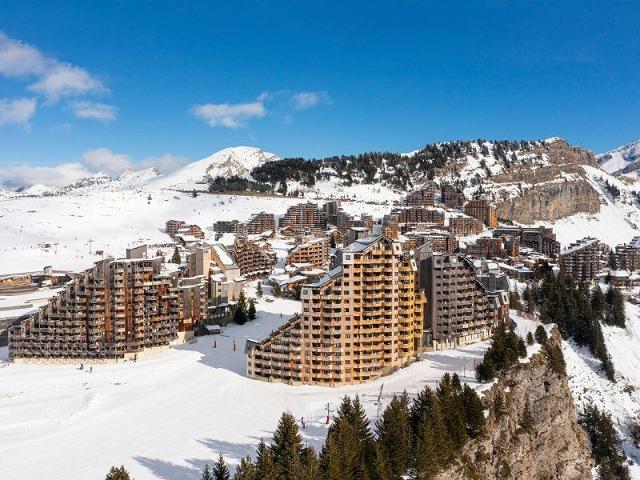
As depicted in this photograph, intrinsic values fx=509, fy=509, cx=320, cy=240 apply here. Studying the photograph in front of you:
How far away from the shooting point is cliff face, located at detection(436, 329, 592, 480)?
46250mm

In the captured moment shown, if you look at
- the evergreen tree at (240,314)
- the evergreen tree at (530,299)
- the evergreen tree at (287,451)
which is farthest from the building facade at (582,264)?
the evergreen tree at (287,451)

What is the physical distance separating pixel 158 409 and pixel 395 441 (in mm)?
24843

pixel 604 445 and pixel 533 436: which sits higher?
pixel 533 436

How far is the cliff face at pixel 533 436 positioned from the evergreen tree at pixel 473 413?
0.85 m

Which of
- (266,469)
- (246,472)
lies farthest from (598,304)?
(246,472)

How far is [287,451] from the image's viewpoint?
32906 mm

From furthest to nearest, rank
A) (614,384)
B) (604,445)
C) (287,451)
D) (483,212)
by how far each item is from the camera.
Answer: (483,212), (614,384), (604,445), (287,451)

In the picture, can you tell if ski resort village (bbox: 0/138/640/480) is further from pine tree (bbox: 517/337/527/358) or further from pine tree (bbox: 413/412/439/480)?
pine tree (bbox: 517/337/527/358)

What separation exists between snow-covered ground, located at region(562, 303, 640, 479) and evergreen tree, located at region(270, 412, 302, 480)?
2168 inches

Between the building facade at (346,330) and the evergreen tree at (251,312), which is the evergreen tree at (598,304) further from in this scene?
the evergreen tree at (251,312)

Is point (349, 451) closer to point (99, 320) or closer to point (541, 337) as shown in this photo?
point (541, 337)

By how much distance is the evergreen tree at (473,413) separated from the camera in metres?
44.3

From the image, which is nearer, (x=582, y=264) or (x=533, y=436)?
(x=533, y=436)

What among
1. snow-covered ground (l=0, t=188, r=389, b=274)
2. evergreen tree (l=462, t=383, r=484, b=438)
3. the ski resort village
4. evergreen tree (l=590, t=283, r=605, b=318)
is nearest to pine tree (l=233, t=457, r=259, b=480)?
the ski resort village
